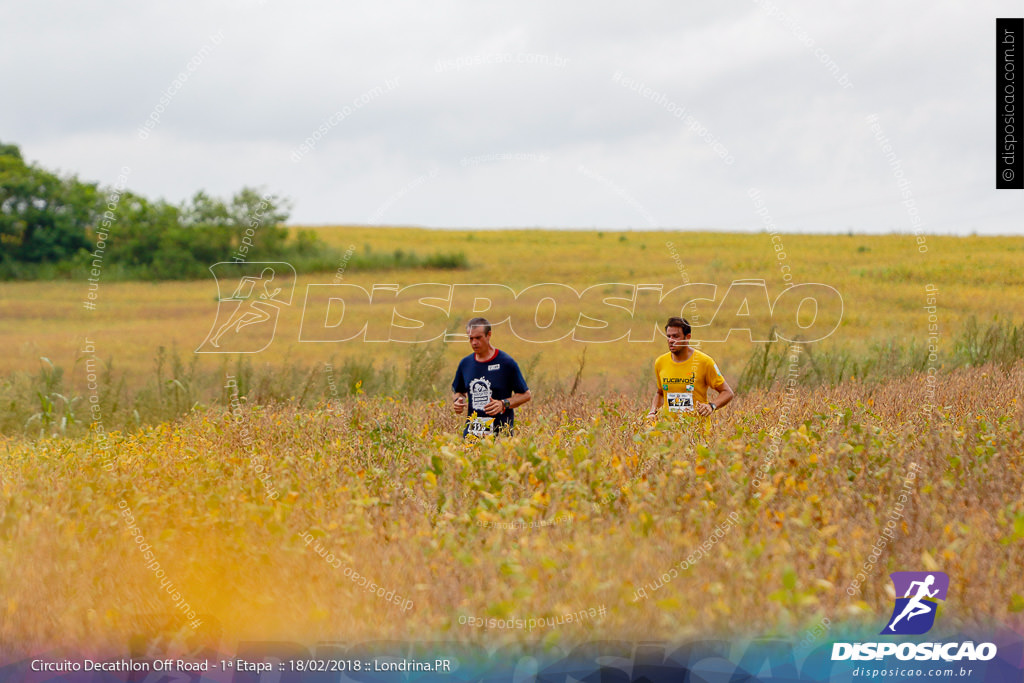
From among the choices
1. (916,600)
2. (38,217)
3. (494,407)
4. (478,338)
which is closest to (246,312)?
(38,217)

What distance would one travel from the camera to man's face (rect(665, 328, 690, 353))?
27.6 feet

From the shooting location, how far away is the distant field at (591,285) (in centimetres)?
2034

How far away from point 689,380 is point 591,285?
2283cm

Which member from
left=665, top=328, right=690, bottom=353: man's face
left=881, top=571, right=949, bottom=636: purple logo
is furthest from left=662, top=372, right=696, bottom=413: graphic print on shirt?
left=881, top=571, right=949, bottom=636: purple logo

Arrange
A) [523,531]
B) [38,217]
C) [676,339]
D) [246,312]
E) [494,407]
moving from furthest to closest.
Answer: [38,217] < [246,312] < [676,339] < [494,407] < [523,531]

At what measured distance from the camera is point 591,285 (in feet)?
103

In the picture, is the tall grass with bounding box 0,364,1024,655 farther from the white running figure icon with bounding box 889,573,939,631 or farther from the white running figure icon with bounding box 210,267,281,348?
the white running figure icon with bounding box 210,267,281,348

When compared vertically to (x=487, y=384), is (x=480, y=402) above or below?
below

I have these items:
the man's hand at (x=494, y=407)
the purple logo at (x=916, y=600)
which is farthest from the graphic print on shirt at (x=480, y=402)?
the purple logo at (x=916, y=600)

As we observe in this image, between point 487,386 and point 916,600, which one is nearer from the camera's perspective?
point 916,600

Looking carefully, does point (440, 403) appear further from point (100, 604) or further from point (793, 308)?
point (793, 308)

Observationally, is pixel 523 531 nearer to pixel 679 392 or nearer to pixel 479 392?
pixel 479 392

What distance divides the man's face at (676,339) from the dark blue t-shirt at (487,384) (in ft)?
4.34

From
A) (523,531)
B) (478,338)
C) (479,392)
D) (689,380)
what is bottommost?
(523,531)
